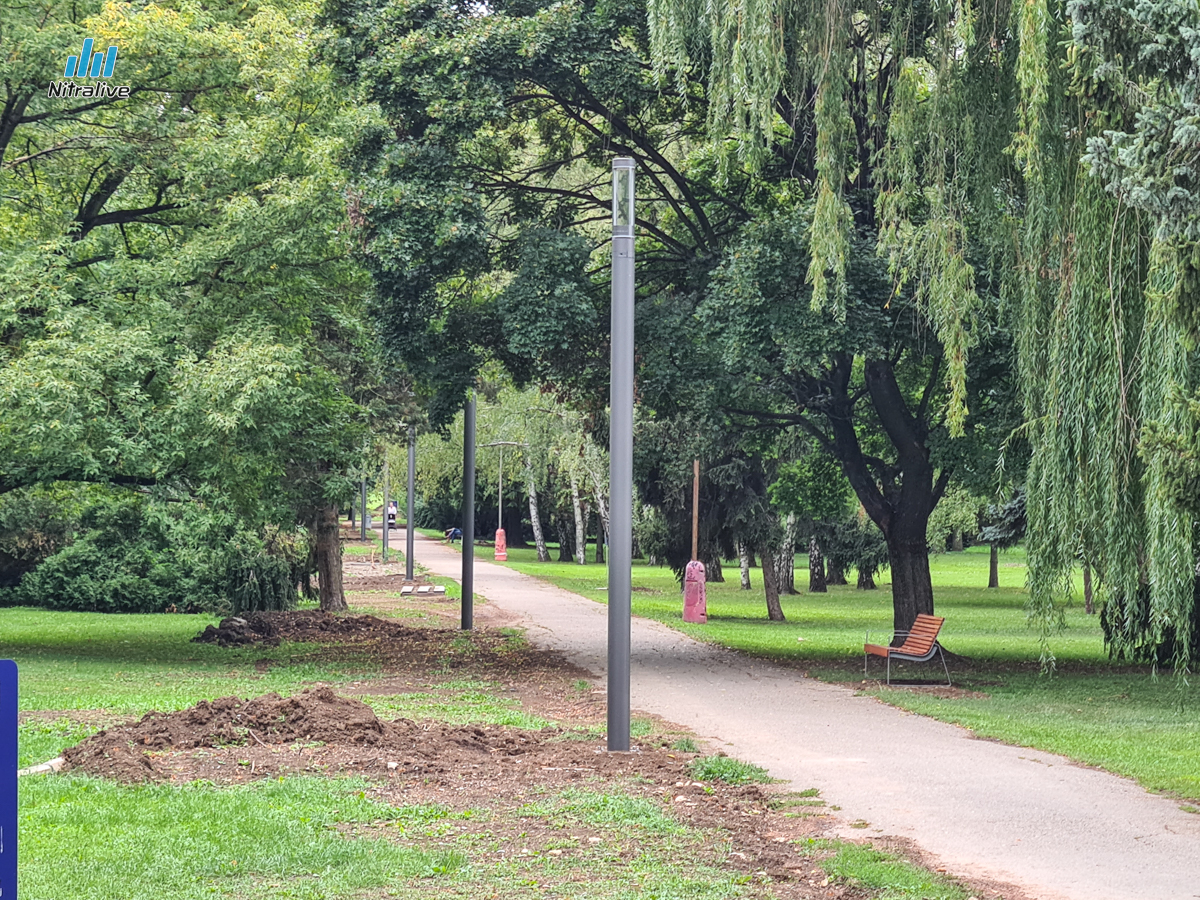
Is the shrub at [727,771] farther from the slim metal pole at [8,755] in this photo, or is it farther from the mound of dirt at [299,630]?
the mound of dirt at [299,630]

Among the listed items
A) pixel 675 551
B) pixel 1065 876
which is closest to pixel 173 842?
pixel 1065 876

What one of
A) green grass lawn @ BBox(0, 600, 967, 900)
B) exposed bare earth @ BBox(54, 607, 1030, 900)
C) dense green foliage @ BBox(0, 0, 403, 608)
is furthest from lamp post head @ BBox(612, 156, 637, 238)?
dense green foliage @ BBox(0, 0, 403, 608)

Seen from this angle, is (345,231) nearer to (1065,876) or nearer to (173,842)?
(173,842)

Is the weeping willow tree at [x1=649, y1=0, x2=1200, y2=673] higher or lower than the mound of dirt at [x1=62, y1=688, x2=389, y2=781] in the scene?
higher

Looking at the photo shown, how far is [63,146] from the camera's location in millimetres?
21000

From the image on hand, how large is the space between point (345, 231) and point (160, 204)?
3465mm

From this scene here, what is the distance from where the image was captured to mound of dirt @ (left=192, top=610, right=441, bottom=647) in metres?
24.1

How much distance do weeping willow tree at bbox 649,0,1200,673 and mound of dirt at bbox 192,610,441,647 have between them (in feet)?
42.6

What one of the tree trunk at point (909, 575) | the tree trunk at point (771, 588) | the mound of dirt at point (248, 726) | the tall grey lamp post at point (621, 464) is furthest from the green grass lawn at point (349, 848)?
the tree trunk at point (771, 588)

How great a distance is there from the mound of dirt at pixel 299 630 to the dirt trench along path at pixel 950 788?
22.9 feet

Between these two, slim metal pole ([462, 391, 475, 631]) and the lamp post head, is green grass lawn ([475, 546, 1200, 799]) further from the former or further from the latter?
the lamp post head

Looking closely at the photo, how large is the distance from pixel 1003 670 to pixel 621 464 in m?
11.8

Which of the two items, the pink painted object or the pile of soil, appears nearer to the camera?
the pile of soil

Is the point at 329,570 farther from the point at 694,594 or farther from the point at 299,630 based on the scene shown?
the point at 694,594
